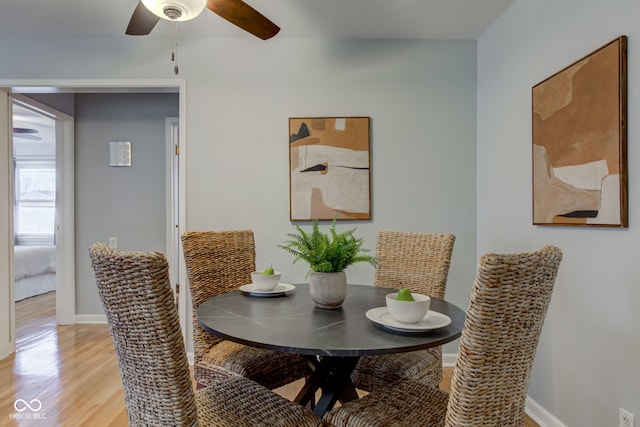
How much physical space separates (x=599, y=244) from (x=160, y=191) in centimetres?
363

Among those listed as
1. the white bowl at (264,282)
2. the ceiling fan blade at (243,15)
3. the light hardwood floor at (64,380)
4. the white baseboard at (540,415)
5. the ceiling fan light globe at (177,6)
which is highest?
the ceiling fan blade at (243,15)

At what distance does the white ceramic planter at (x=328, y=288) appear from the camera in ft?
4.54

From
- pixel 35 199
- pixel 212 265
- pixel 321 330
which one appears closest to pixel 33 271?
pixel 35 199

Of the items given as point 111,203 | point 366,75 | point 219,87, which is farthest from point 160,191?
point 366,75

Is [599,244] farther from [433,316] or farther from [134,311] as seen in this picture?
[134,311]

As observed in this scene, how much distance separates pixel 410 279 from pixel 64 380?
7.80ft

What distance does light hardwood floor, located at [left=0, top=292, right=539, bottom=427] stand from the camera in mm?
2025

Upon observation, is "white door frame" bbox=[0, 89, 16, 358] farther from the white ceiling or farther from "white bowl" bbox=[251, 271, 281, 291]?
"white bowl" bbox=[251, 271, 281, 291]

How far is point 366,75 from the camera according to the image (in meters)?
2.74

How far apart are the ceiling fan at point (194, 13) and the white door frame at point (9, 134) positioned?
799mm

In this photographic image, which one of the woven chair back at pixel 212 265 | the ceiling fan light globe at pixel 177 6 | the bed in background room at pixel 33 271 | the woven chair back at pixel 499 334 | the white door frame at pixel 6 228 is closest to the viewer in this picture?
the woven chair back at pixel 499 334

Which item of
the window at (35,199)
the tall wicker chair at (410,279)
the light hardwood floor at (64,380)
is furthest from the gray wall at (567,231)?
the window at (35,199)

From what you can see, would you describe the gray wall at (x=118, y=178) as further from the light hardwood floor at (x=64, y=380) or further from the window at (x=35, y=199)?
the window at (x=35, y=199)

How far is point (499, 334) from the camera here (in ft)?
2.81
